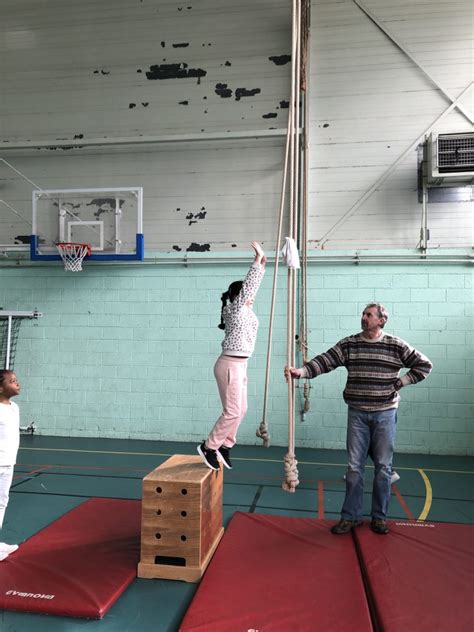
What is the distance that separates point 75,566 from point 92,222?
17.2ft

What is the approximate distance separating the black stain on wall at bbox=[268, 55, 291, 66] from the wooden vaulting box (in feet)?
21.2

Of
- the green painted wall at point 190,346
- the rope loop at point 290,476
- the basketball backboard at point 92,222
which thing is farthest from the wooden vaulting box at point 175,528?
the basketball backboard at point 92,222

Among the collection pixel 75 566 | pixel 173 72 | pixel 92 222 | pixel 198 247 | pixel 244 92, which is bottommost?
pixel 75 566

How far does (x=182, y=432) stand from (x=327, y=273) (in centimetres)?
315

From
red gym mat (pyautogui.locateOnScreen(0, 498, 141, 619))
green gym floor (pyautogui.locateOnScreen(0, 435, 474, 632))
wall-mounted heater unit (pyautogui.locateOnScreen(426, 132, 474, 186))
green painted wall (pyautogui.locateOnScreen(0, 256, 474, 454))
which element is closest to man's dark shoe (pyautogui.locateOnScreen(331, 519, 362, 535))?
green gym floor (pyautogui.locateOnScreen(0, 435, 474, 632))

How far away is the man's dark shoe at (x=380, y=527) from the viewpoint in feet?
12.6

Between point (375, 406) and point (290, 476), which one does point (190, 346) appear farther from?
point (290, 476)

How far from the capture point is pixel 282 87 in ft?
24.9

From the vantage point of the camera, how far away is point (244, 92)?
7676 millimetres

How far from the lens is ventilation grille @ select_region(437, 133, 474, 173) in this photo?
6641 mm

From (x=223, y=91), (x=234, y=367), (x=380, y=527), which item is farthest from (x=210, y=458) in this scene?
(x=223, y=91)

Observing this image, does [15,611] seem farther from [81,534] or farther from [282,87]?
[282,87]

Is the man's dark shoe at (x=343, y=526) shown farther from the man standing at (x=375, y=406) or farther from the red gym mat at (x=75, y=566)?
the red gym mat at (x=75, y=566)

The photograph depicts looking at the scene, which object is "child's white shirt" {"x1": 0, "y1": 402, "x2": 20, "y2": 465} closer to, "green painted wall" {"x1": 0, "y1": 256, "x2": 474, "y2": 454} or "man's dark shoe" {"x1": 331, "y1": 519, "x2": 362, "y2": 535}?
"man's dark shoe" {"x1": 331, "y1": 519, "x2": 362, "y2": 535}
